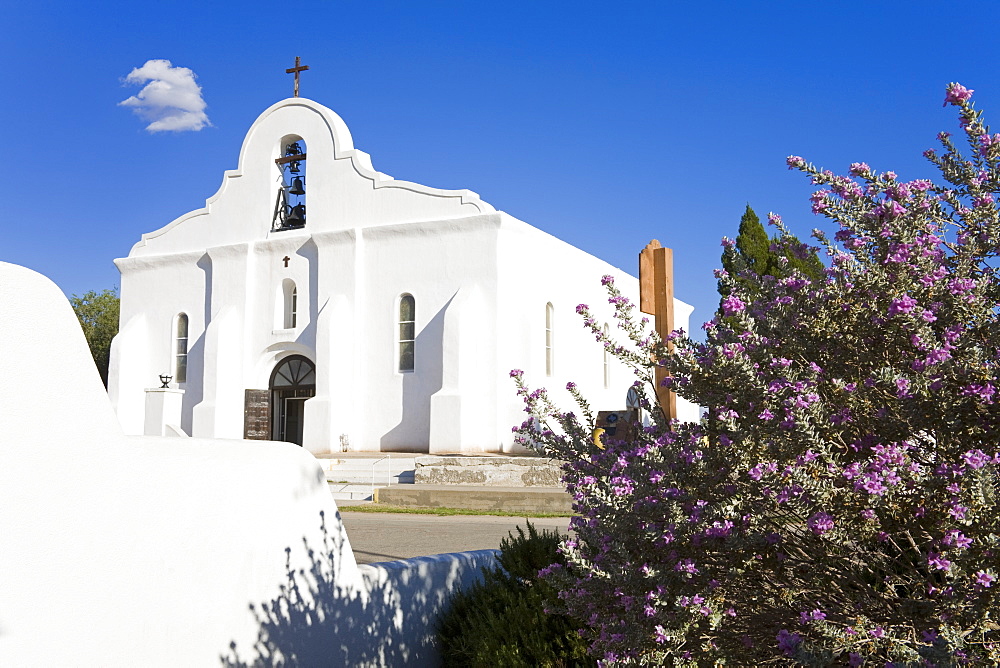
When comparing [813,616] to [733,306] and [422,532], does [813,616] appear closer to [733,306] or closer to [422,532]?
[733,306]

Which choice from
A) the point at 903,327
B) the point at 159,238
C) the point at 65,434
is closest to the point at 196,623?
the point at 65,434

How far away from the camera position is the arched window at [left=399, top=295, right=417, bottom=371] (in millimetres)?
23219

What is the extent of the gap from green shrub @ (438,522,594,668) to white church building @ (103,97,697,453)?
1565 cm

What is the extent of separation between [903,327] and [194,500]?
278cm

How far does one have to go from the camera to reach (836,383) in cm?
257

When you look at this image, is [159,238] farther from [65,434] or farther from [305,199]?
[65,434]

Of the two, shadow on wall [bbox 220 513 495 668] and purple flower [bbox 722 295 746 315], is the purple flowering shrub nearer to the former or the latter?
purple flower [bbox 722 295 746 315]

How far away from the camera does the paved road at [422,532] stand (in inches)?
410

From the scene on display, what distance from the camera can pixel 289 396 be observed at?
25.0 m

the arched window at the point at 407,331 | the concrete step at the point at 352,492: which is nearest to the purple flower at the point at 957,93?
the concrete step at the point at 352,492

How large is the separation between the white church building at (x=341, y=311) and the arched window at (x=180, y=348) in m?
0.07

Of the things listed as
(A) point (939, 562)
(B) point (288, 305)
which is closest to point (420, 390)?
(B) point (288, 305)

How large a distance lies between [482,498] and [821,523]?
1340cm

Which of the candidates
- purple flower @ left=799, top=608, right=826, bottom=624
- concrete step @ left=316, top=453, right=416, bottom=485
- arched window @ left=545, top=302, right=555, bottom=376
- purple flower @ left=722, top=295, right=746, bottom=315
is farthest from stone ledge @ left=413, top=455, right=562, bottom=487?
purple flower @ left=799, top=608, right=826, bottom=624
